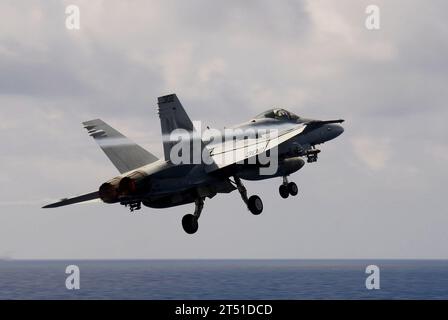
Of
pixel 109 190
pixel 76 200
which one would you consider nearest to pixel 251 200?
pixel 109 190

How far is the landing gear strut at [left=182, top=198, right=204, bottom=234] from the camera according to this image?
36250mm

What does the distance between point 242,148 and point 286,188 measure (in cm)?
344

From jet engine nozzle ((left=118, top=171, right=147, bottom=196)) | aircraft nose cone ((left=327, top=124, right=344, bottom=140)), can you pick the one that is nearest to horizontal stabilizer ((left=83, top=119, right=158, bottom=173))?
jet engine nozzle ((left=118, top=171, right=147, bottom=196))

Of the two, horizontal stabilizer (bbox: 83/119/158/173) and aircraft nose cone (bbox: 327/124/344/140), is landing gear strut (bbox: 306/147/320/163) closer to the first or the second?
aircraft nose cone (bbox: 327/124/344/140)

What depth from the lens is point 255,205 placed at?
3631cm

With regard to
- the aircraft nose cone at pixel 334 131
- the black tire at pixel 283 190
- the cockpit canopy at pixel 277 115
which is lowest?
the black tire at pixel 283 190

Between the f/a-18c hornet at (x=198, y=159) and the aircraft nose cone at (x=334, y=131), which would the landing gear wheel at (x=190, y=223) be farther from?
the aircraft nose cone at (x=334, y=131)

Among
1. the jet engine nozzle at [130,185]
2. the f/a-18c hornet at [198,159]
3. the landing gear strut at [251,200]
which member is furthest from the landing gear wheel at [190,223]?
the jet engine nozzle at [130,185]

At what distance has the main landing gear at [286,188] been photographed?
38.4m

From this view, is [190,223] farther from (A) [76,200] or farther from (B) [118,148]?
(A) [76,200]

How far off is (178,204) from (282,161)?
574cm
